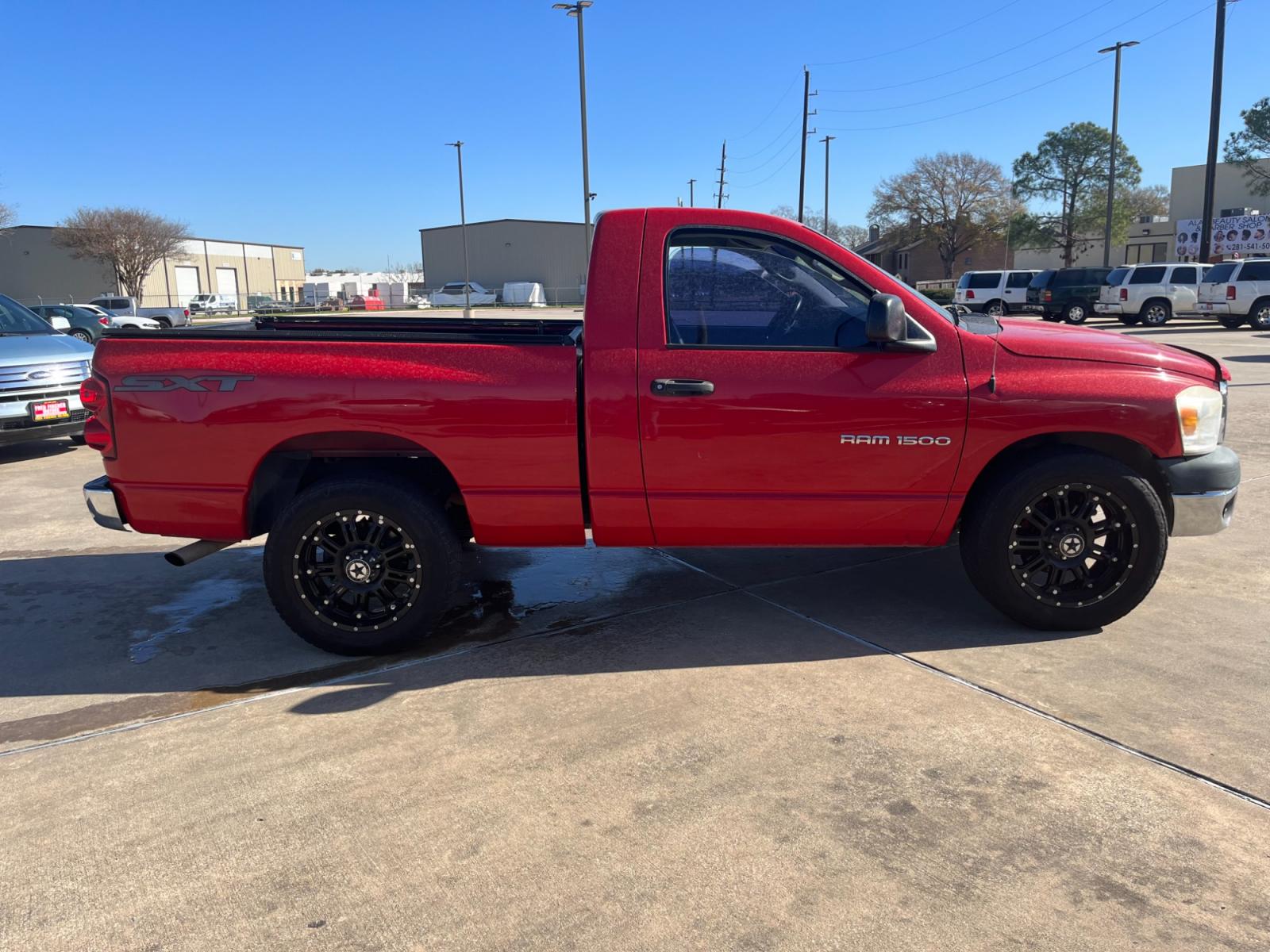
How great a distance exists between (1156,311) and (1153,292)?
0.61 metres

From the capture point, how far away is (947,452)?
4129 millimetres

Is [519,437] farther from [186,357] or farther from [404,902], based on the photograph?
[404,902]

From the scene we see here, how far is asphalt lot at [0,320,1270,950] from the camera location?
249 centimetres

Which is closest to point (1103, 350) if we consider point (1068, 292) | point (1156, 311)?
point (1156, 311)

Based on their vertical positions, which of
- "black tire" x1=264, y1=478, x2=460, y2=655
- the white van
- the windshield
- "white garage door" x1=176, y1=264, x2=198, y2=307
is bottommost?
"black tire" x1=264, y1=478, x2=460, y2=655

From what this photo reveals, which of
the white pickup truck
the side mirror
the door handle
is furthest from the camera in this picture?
the white pickup truck

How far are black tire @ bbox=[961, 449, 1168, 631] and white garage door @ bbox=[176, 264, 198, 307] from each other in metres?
85.6

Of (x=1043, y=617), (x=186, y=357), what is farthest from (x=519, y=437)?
(x=1043, y=617)

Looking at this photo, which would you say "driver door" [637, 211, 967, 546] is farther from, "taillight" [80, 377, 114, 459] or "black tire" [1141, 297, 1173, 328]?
"black tire" [1141, 297, 1173, 328]

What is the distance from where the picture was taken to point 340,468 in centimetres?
435

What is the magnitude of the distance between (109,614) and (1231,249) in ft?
169

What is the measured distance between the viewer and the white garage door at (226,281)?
86438 mm

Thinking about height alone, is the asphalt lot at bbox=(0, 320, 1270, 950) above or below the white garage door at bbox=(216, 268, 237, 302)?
below

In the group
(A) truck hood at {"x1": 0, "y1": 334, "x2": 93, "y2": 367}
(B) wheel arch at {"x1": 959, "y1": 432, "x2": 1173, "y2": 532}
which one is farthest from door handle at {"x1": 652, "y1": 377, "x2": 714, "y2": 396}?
(A) truck hood at {"x1": 0, "y1": 334, "x2": 93, "y2": 367}
